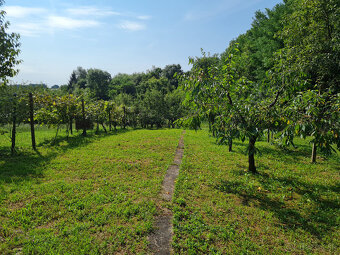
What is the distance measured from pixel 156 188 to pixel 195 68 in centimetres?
406

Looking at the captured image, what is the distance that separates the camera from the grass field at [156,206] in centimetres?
330

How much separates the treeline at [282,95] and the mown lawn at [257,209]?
1.21 meters

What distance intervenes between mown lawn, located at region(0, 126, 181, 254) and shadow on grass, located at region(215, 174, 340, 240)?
2.65m

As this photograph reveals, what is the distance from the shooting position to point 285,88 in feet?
19.5

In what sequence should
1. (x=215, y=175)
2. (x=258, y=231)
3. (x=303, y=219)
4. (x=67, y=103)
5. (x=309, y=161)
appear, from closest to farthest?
(x=258, y=231) < (x=303, y=219) < (x=215, y=175) < (x=309, y=161) < (x=67, y=103)

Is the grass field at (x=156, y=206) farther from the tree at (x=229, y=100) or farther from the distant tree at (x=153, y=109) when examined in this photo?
the distant tree at (x=153, y=109)

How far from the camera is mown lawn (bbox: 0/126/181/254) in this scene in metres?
3.23

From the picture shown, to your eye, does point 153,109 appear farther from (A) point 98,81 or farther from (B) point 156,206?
(A) point 98,81

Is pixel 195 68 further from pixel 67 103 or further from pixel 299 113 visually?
pixel 67 103

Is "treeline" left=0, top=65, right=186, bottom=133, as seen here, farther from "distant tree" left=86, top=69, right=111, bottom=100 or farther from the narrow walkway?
"distant tree" left=86, top=69, right=111, bottom=100

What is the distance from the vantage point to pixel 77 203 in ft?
14.5

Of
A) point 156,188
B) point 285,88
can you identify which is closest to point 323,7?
point 285,88

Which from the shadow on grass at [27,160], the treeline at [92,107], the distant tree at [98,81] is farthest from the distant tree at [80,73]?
the shadow on grass at [27,160]

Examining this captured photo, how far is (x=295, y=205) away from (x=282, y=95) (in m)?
3.50
